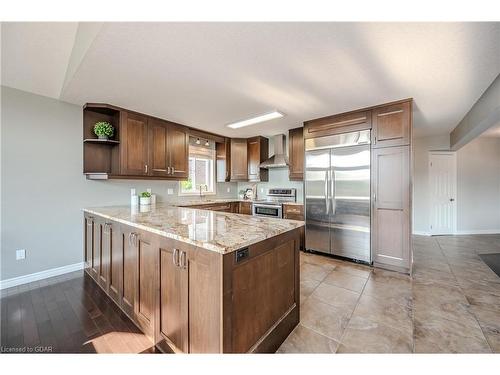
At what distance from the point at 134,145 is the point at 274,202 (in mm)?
2680

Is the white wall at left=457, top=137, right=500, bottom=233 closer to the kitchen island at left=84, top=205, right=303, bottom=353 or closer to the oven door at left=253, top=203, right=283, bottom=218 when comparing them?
the oven door at left=253, top=203, right=283, bottom=218

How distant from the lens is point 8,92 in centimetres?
253

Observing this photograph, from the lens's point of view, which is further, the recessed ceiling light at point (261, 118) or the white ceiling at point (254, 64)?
the recessed ceiling light at point (261, 118)

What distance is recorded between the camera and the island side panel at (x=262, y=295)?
116 centimetres

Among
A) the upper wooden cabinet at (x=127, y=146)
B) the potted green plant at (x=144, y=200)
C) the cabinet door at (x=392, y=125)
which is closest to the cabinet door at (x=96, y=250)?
the potted green plant at (x=144, y=200)

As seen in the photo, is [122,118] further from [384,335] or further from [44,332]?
[384,335]

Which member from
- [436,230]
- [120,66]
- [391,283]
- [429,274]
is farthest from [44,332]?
[436,230]

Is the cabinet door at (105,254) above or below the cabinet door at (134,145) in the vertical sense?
below

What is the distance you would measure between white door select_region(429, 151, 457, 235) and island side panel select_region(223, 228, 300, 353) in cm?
529

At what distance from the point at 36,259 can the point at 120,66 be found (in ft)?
8.80

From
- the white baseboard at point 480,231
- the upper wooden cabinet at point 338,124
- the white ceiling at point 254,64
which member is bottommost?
the white baseboard at point 480,231

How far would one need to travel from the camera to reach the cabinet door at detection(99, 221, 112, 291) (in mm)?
2242

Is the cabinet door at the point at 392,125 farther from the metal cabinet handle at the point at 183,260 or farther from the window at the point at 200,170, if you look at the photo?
the window at the point at 200,170

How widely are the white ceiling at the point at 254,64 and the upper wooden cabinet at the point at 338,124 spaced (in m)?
0.25
